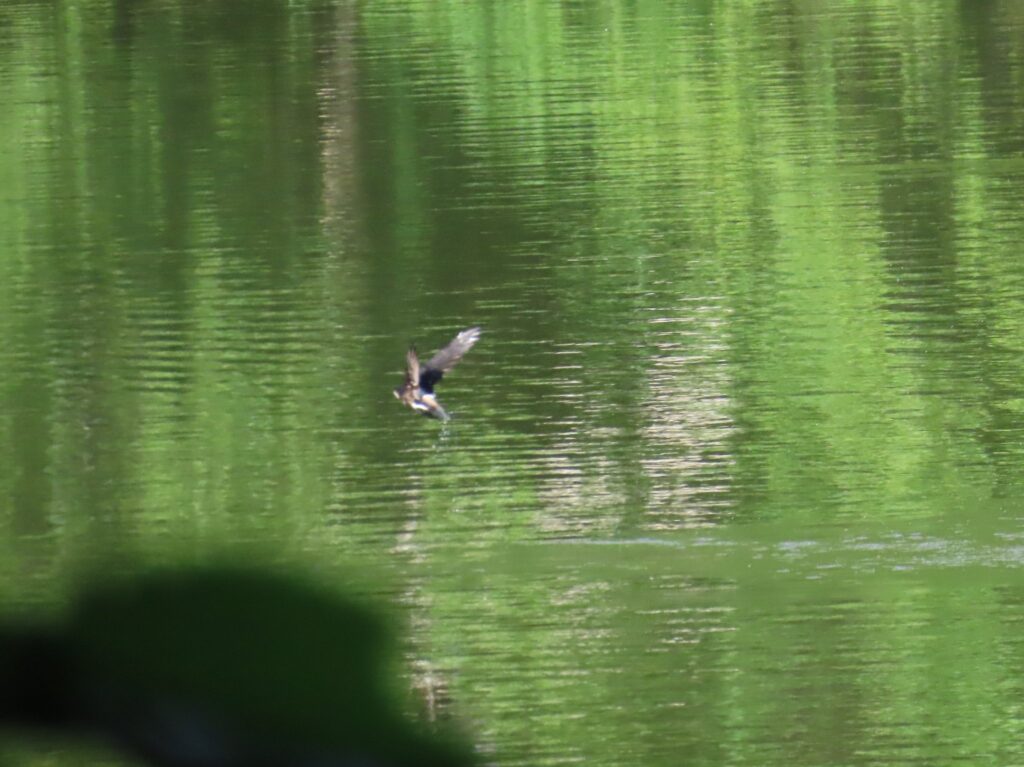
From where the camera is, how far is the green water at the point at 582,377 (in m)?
5.29

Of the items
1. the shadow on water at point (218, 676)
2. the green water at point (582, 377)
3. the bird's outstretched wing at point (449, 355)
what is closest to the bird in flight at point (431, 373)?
the bird's outstretched wing at point (449, 355)

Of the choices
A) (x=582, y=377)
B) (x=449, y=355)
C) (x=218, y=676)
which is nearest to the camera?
(x=218, y=676)

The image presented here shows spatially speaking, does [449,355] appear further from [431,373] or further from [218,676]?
[218,676]

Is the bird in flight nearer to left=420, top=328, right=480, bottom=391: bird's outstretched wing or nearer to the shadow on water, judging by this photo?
left=420, top=328, right=480, bottom=391: bird's outstretched wing

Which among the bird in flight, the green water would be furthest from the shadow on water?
the bird in flight

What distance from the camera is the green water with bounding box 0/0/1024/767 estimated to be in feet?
17.3

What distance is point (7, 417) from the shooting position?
7871mm

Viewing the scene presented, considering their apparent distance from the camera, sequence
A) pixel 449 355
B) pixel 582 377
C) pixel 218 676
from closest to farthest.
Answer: pixel 218 676, pixel 449 355, pixel 582 377

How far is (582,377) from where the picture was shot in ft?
26.3

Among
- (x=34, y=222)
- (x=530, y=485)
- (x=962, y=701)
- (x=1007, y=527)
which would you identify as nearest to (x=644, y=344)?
(x=530, y=485)

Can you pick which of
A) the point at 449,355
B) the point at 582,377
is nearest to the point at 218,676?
the point at 449,355

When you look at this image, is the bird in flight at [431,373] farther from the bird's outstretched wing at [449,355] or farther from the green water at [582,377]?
the green water at [582,377]

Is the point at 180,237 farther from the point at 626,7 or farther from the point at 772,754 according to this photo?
the point at 626,7

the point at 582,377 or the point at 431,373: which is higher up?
the point at 431,373
